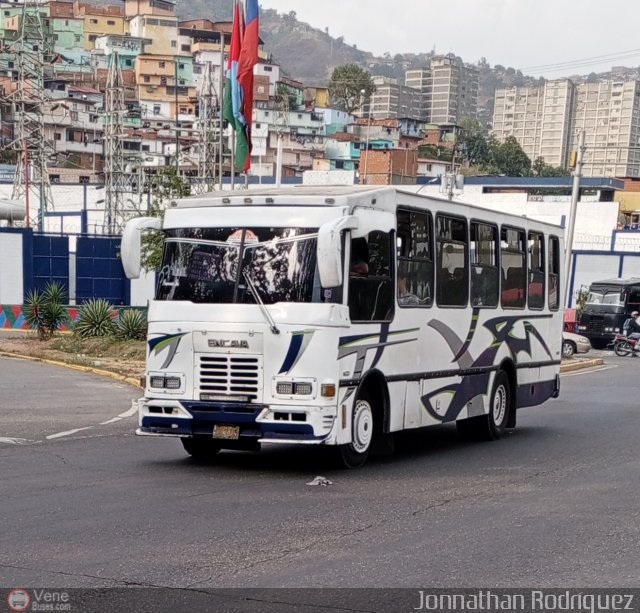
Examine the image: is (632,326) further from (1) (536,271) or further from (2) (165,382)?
(2) (165,382)

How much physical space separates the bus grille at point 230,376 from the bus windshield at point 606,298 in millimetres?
36147

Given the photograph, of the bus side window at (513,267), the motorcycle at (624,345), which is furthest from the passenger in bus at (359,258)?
the motorcycle at (624,345)

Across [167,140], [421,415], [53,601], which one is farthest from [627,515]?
[167,140]

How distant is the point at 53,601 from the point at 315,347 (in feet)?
16.6

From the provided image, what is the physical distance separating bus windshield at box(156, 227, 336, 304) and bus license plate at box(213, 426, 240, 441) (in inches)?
51.3

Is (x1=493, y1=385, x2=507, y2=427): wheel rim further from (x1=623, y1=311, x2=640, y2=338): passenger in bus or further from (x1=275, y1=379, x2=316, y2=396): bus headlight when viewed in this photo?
(x1=623, y1=311, x2=640, y2=338): passenger in bus

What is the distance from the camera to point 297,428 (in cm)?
1109

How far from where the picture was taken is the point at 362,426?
470 inches

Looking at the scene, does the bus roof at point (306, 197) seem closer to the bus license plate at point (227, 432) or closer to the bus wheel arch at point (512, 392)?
the bus license plate at point (227, 432)

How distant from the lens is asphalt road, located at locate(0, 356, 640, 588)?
7359 mm

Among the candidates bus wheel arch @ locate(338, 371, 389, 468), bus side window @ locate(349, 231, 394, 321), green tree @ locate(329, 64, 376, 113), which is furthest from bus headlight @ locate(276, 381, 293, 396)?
green tree @ locate(329, 64, 376, 113)

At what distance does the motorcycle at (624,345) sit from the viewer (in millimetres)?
40438

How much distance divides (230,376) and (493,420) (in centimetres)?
559

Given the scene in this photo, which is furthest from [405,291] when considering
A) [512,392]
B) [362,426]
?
[512,392]
